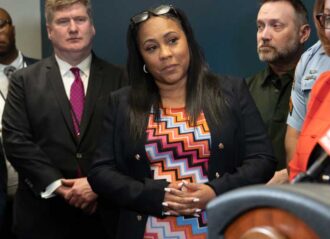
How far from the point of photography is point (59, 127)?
225 centimetres

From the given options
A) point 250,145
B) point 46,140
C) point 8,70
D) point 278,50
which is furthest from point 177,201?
point 8,70

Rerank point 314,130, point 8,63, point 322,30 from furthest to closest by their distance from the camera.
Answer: point 8,63, point 322,30, point 314,130

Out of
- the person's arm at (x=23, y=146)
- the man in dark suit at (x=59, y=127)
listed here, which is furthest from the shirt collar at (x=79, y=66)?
the person's arm at (x=23, y=146)

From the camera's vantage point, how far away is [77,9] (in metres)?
2.32

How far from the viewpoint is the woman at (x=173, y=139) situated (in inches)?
67.4

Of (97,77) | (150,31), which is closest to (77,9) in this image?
(97,77)

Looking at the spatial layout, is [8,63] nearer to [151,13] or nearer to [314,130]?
[151,13]

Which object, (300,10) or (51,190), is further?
(300,10)

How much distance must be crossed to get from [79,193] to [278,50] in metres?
1.03

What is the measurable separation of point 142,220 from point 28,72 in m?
0.92

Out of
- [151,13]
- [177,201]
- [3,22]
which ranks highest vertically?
[151,13]

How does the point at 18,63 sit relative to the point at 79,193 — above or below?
above

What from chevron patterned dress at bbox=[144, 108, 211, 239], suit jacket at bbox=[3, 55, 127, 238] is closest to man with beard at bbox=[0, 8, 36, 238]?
suit jacket at bbox=[3, 55, 127, 238]

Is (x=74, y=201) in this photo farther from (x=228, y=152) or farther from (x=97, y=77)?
(x=228, y=152)
